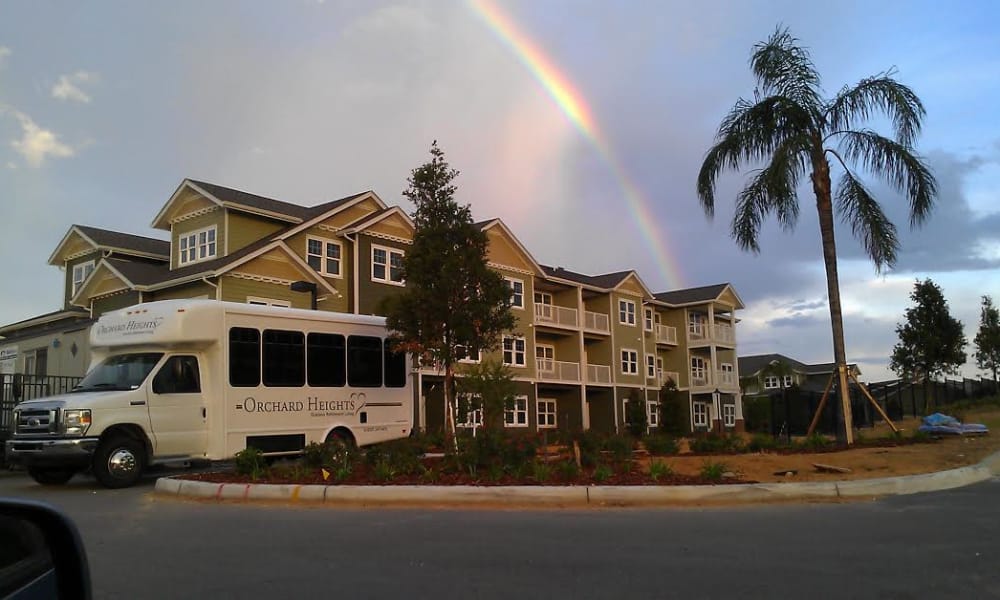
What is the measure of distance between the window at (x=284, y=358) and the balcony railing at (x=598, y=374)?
2896 cm

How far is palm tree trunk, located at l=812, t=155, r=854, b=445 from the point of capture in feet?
59.1

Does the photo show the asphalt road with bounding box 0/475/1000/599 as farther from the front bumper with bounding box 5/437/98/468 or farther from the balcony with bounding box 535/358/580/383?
the balcony with bounding box 535/358/580/383

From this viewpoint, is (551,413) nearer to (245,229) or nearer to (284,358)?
(245,229)

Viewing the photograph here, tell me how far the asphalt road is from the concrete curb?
0.44 metres

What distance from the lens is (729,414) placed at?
57.9 m

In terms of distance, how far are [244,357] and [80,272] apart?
896 inches

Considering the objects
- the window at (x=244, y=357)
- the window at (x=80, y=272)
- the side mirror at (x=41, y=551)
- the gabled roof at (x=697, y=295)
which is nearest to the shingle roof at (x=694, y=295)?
the gabled roof at (x=697, y=295)

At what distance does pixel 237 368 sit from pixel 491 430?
5900 millimetres

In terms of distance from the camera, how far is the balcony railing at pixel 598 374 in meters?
45.2

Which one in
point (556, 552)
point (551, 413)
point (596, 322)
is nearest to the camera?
point (556, 552)

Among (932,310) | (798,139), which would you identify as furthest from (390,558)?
(932,310)

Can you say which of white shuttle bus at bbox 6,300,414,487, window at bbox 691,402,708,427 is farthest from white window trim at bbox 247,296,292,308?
window at bbox 691,402,708,427

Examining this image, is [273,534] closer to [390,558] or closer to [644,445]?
[390,558]

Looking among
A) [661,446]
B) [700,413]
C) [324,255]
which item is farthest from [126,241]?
[700,413]
